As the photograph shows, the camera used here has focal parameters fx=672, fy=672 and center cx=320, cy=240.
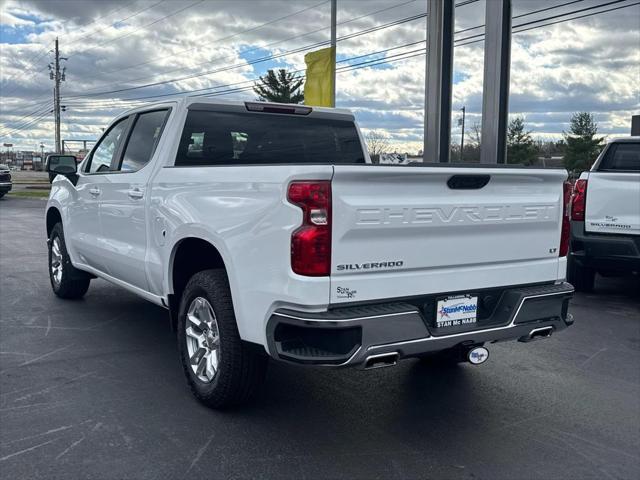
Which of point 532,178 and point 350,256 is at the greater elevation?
point 532,178

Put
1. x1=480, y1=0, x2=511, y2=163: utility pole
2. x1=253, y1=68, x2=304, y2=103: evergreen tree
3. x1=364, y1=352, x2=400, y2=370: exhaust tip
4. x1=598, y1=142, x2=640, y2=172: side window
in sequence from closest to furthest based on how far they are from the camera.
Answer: x1=364, y1=352, x2=400, y2=370: exhaust tip < x1=480, y1=0, x2=511, y2=163: utility pole < x1=598, y1=142, x2=640, y2=172: side window < x1=253, y1=68, x2=304, y2=103: evergreen tree

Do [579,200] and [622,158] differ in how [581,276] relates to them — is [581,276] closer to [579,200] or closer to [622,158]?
[579,200]

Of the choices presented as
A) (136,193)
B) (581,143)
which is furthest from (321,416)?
(581,143)

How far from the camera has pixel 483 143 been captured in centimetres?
762

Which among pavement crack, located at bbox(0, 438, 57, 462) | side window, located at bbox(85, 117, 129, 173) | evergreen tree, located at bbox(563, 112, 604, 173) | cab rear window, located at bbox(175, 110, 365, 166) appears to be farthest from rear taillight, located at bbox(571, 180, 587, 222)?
evergreen tree, located at bbox(563, 112, 604, 173)

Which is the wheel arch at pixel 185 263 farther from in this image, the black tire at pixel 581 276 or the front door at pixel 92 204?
the black tire at pixel 581 276

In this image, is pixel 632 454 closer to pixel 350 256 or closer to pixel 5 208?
pixel 350 256

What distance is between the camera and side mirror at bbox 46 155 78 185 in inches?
257

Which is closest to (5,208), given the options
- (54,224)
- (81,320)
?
(54,224)

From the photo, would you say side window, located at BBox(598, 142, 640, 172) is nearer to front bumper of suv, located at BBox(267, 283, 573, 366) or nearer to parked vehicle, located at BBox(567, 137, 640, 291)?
parked vehicle, located at BBox(567, 137, 640, 291)

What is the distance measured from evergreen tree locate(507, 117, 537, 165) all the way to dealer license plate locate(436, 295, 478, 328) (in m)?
69.8

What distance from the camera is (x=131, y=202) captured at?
523 cm

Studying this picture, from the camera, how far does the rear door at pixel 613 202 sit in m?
7.44

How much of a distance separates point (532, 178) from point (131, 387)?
298cm
